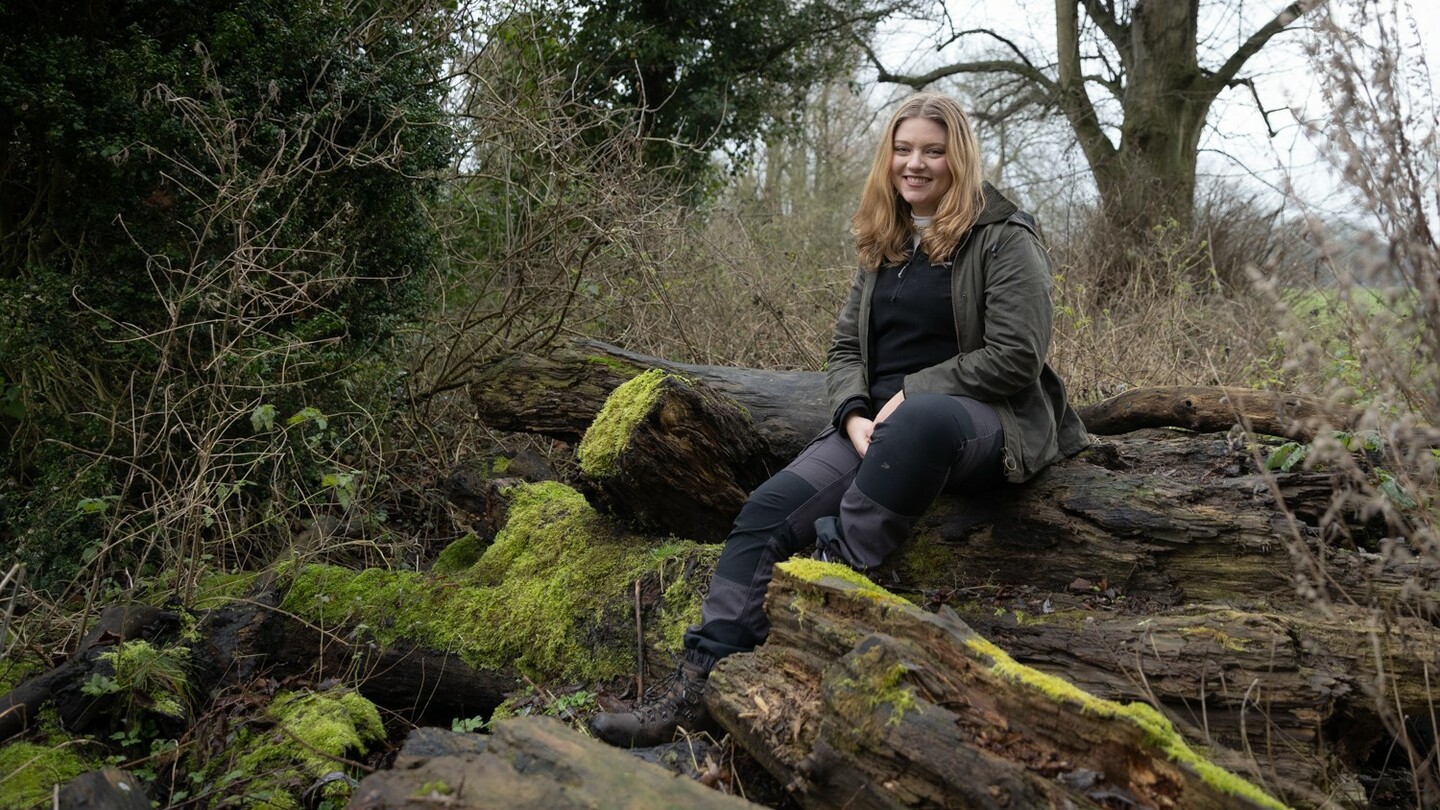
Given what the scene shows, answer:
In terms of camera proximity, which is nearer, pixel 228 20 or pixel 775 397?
pixel 775 397

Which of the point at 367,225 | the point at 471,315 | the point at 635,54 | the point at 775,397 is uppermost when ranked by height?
the point at 635,54

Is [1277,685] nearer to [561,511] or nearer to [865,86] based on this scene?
[561,511]

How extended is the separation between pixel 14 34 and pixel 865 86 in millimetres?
13027

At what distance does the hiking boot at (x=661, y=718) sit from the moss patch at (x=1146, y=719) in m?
1.13

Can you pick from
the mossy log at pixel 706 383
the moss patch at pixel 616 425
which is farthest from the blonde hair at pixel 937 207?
the moss patch at pixel 616 425

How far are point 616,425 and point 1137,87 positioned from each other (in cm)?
1284

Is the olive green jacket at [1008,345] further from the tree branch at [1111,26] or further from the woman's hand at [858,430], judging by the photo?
the tree branch at [1111,26]

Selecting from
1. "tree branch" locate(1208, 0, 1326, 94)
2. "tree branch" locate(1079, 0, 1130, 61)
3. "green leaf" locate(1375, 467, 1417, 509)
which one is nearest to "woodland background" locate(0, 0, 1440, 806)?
"green leaf" locate(1375, 467, 1417, 509)

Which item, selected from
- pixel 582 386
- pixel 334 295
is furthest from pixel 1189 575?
pixel 334 295

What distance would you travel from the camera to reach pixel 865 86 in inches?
643

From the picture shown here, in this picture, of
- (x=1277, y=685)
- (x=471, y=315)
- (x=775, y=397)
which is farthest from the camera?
(x=471, y=315)

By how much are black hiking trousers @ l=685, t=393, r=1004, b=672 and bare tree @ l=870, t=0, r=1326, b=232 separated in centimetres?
968

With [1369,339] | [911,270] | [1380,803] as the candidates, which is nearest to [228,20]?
[911,270]

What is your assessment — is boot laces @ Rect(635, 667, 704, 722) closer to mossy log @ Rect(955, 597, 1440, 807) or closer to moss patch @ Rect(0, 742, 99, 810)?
mossy log @ Rect(955, 597, 1440, 807)
